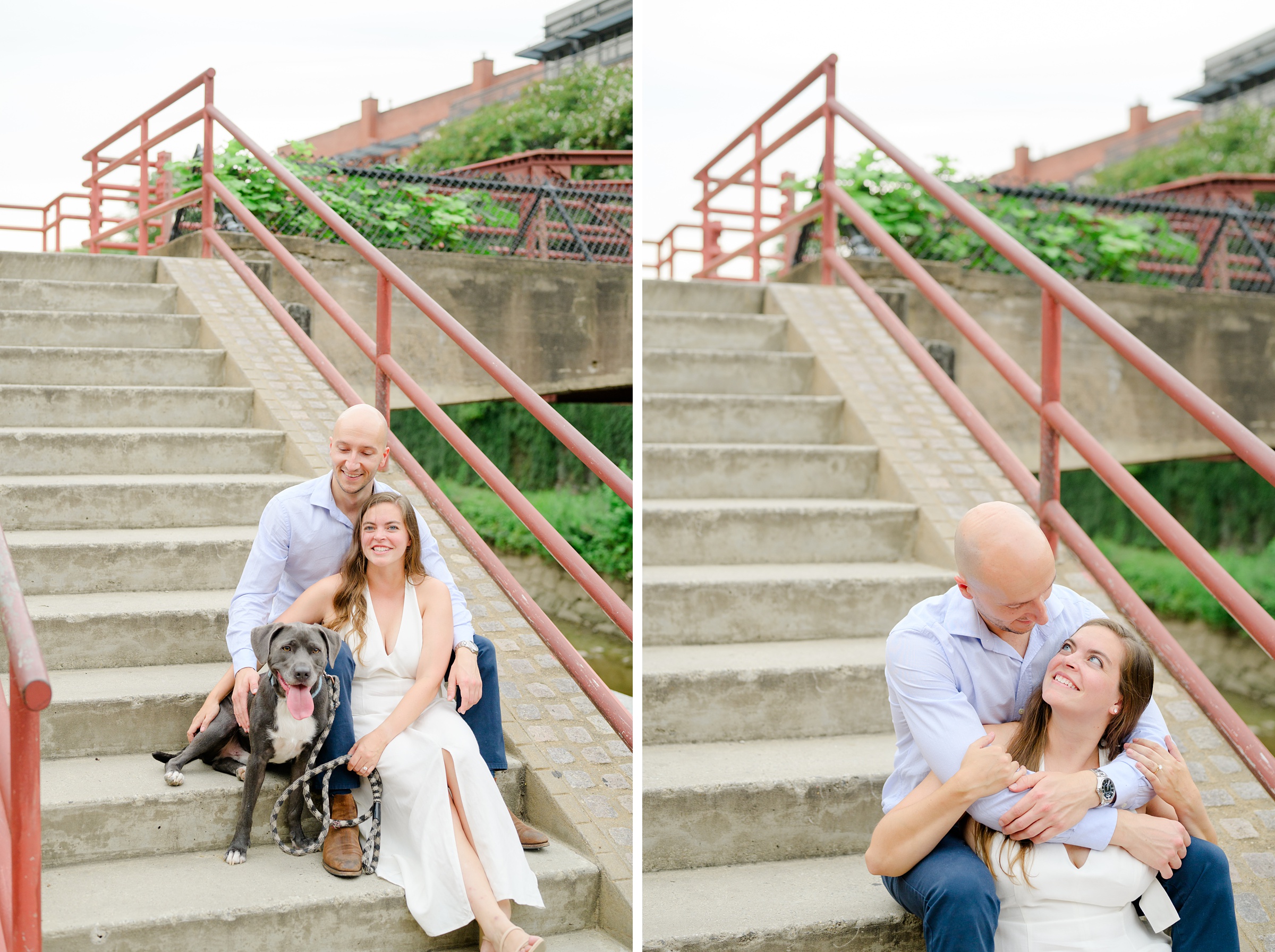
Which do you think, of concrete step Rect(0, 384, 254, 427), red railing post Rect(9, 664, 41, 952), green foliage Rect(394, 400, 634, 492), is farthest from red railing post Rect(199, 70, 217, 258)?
green foliage Rect(394, 400, 634, 492)

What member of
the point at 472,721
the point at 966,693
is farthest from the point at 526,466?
the point at 966,693

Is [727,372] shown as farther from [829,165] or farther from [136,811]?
[136,811]

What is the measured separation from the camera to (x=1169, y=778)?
6.46 feet

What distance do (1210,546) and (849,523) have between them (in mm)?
10897

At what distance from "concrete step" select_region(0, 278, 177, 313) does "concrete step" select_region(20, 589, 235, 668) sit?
2505 mm

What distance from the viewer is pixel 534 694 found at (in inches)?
124

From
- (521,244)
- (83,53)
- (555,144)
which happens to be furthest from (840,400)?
(555,144)

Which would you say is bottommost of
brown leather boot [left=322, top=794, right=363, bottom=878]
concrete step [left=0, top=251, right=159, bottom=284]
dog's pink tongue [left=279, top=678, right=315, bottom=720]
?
brown leather boot [left=322, top=794, right=363, bottom=878]

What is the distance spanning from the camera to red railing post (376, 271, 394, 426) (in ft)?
13.1

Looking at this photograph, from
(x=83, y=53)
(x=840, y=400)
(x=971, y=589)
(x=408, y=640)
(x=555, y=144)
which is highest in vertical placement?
(x=555, y=144)

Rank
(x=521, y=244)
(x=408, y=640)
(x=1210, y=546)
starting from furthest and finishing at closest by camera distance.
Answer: (x=1210, y=546)
(x=521, y=244)
(x=408, y=640)

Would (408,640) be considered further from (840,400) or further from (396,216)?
(396,216)

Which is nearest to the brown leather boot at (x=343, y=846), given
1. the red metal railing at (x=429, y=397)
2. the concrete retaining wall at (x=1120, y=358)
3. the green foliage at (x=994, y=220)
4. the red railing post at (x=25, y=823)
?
the red railing post at (x=25, y=823)

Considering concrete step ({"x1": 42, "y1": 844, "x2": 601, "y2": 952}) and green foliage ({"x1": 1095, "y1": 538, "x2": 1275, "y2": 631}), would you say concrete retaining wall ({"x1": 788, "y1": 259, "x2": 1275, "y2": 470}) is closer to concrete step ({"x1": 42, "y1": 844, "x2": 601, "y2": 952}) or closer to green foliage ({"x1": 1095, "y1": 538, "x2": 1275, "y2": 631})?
concrete step ({"x1": 42, "y1": 844, "x2": 601, "y2": 952})
